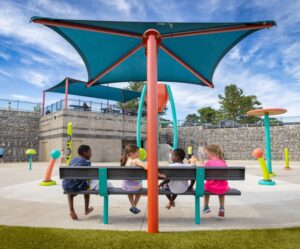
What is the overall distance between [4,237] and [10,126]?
26658 mm

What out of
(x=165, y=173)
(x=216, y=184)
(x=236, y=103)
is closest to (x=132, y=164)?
(x=165, y=173)

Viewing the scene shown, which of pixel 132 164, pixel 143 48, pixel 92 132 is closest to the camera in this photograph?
pixel 132 164

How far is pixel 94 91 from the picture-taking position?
27.6 meters

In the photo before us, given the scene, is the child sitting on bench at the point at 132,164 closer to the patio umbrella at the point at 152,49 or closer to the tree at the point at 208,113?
the patio umbrella at the point at 152,49

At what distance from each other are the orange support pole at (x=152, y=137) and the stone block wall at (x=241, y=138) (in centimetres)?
2835

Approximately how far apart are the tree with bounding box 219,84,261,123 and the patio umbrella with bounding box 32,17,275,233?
46.5 m

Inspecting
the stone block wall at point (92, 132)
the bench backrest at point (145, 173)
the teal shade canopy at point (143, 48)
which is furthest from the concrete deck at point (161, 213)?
the stone block wall at point (92, 132)

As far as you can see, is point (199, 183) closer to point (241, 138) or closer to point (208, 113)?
point (241, 138)

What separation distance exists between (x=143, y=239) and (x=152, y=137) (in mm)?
1313

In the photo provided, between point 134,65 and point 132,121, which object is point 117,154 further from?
point 134,65

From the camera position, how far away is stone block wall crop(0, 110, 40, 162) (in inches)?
1029

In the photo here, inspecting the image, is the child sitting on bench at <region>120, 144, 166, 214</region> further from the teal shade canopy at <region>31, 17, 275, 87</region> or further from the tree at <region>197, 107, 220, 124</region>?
the tree at <region>197, 107, 220, 124</region>

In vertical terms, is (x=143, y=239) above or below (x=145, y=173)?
below

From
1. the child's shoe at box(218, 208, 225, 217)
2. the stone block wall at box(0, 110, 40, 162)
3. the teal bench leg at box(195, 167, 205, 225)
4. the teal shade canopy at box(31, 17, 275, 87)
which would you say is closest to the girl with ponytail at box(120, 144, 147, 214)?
the teal bench leg at box(195, 167, 205, 225)
